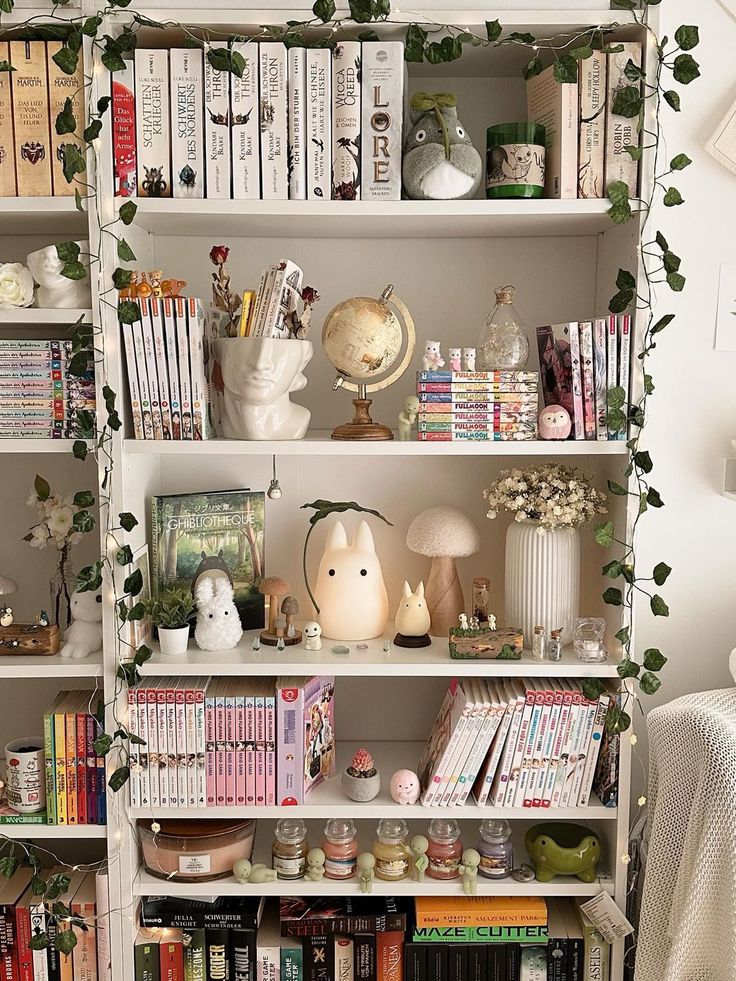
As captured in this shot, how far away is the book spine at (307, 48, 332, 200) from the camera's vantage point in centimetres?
163

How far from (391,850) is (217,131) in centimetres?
137

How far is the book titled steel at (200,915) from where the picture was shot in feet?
5.90

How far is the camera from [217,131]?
5.39ft

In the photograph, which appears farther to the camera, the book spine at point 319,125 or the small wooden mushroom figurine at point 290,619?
the small wooden mushroom figurine at point 290,619

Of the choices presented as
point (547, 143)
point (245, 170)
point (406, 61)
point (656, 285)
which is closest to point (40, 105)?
point (245, 170)

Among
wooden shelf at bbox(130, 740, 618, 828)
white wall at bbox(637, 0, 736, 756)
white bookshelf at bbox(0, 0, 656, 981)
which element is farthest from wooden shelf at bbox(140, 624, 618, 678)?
white wall at bbox(637, 0, 736, 756)

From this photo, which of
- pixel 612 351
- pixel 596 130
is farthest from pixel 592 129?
pixel 612 351

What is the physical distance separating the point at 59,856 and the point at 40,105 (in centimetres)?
155

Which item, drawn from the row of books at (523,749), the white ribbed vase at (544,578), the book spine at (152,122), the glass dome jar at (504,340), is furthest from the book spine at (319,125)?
the row of books at (523,749)

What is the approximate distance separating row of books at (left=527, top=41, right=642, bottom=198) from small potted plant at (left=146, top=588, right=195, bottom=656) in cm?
102

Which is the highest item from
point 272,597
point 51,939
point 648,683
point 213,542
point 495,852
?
point 213,542

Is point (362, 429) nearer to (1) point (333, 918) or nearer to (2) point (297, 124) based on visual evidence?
(2) point (297, 124)

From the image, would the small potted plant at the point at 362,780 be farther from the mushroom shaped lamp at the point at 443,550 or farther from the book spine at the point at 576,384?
the book spine at the point at 576,384

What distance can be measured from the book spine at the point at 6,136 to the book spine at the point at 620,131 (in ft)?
3.44
